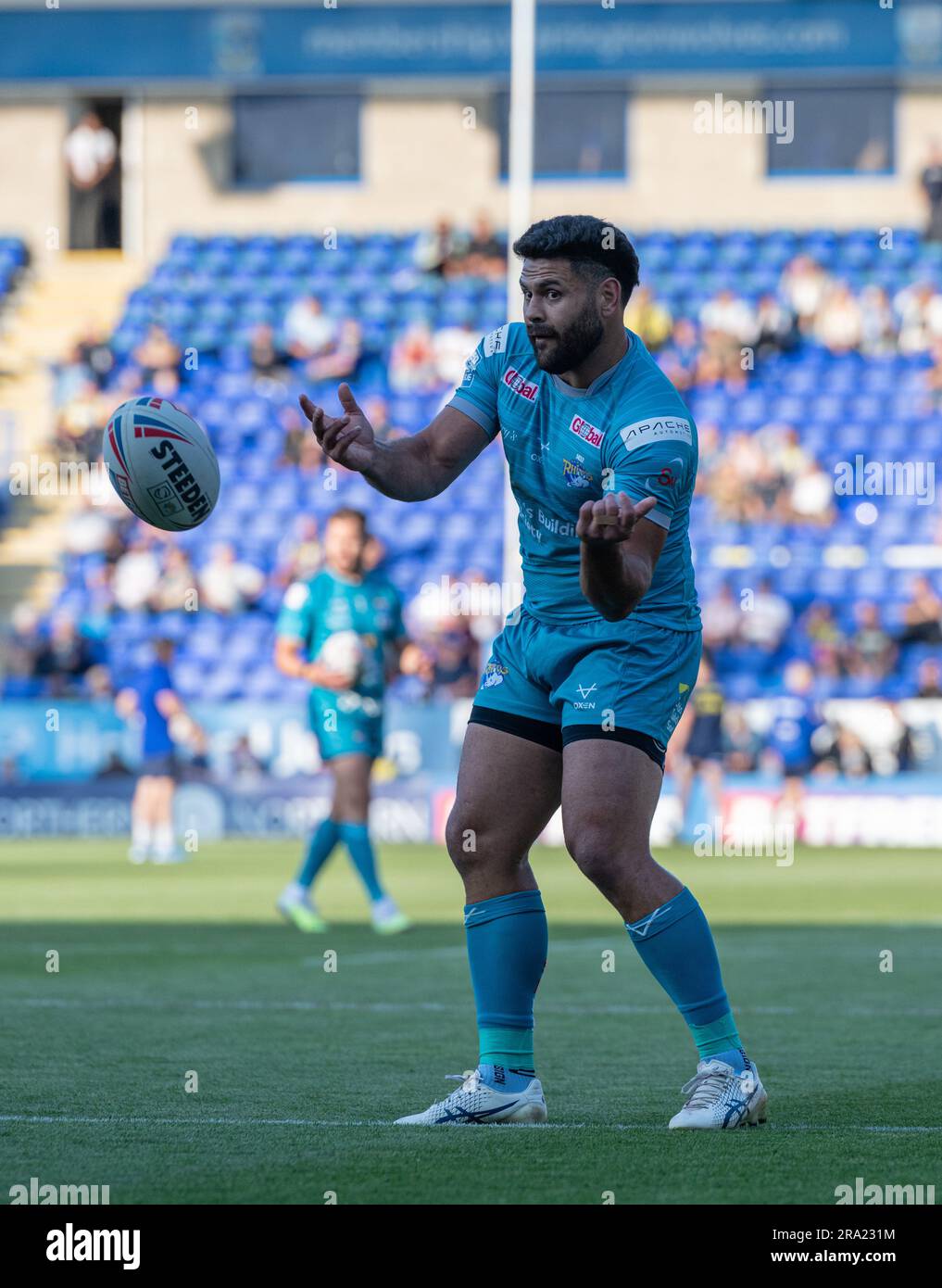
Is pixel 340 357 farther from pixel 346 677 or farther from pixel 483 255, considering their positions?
pixel 346 677

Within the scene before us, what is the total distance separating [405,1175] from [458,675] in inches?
711

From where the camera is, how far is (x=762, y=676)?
923 inches

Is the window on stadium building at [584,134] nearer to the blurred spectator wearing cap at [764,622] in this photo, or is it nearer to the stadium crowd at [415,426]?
the stadium crowd at [415,426]

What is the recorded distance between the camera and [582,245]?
549 centimetres

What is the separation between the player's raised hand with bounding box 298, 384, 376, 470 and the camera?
5.54 metres

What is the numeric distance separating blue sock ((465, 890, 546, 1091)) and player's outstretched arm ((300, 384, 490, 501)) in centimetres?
110

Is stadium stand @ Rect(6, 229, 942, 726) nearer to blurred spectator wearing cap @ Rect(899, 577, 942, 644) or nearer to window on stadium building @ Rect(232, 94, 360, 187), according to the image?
blurred spectator wearing cap @ Rect(899, 577, 942, 644)

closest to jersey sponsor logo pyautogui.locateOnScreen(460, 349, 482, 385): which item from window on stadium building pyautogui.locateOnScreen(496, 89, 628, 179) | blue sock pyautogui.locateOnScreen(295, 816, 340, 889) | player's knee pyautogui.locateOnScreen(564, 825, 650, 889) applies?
player's knee pyautogui.locateOnScreen(564, 825, 650, 889)

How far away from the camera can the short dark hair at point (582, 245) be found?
550 centimetres

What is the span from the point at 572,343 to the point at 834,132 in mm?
25839

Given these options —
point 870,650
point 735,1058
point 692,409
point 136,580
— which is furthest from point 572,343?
point 692,409

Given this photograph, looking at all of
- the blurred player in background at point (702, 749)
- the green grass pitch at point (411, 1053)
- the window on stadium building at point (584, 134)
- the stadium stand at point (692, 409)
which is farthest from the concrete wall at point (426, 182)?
the green grass pitch at point (411, 1053)

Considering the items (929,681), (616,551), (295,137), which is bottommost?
(929,681)
